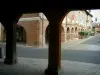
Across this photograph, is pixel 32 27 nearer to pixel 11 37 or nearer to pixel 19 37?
pixel 19 37

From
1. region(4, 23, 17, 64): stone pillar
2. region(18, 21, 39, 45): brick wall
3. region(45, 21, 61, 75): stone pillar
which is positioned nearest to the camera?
region(45, 21, 61, 75): stone pillar

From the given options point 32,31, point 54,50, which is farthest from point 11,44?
point 32,31

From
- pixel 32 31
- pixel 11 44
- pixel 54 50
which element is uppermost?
pixel 32 31

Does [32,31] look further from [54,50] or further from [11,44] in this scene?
[54,50]

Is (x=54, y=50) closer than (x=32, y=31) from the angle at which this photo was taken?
Yes

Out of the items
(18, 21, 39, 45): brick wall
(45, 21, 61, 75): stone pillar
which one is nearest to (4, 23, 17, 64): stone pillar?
(45, 21, 61, 75): stone pillar

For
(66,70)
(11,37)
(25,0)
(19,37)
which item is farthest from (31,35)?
(25,0)

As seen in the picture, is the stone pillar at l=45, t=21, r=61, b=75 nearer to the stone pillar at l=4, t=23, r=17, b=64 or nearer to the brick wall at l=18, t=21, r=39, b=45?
the stone pillar at l=4, t=23, r=17, b=64

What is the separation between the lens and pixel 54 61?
1084 centimetres

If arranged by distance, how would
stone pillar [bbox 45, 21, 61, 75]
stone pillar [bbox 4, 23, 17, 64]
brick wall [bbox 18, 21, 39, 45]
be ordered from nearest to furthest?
stone pillar [bbox 45, 21, 61, 75]
stone pillar [bbox 4, 23, 17, 64]
brick wall [bbox 18, 21, 39, 45]

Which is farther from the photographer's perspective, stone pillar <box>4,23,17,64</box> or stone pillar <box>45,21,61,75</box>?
stone pillar <box>4,23,17,64</box>

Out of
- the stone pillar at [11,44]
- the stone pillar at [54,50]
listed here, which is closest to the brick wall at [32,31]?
the stone pillar at [11,44]

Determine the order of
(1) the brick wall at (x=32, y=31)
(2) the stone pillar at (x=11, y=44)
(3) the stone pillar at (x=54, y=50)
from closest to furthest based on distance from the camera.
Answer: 1. (3) the stone pillar at (x=54, y=50)
2. (2) the stone pillar at (x=11, y=44)
3. (1) the brick wall at (x=32, y=31)

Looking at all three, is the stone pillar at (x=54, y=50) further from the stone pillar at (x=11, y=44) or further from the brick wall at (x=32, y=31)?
the brick wall at (x=32, y=31)
